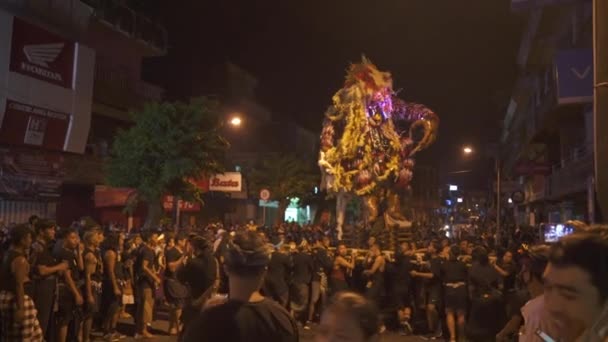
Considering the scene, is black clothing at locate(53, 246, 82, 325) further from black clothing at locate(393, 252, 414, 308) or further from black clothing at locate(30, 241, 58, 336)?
black clothing at locate(393, 252, 414, 308)

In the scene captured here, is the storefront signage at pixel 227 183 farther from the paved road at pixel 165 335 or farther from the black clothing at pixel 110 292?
the black clothing at pixel 110 292

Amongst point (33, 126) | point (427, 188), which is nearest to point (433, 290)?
point (33, 126)

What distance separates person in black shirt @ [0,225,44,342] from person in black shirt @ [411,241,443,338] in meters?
7.36

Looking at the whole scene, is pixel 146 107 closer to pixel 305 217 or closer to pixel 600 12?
pixel 600 12

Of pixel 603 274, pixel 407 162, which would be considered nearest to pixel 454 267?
pixel 603 274

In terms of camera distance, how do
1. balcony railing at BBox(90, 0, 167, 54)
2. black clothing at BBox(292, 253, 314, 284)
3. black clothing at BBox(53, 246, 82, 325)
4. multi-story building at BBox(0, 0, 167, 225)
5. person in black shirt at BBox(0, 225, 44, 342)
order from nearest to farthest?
person in black shirt at BBox(0, 225, 44, 342) < black clothing at BBox(53, 246, 82, 325) < black clothing at BBox(292, 253, 314, 284) < multi-story building at BBox(0, 0, 167, 225) < balcony railing at BBox(90, 0, 167, 54)

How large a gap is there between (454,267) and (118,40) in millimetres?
25613

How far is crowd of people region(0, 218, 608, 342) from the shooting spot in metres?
2.35

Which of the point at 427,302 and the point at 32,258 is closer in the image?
the point at 32,258

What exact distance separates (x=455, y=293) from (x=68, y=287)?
655 centimetres

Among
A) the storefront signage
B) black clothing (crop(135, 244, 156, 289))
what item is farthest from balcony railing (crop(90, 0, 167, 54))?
black clothing (crop(135, 244, 156, 289))

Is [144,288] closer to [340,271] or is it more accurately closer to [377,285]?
[340,271]

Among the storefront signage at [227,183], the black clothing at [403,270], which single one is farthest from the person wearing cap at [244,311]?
the storefront signage at [227,183]

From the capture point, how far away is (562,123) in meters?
30.5
